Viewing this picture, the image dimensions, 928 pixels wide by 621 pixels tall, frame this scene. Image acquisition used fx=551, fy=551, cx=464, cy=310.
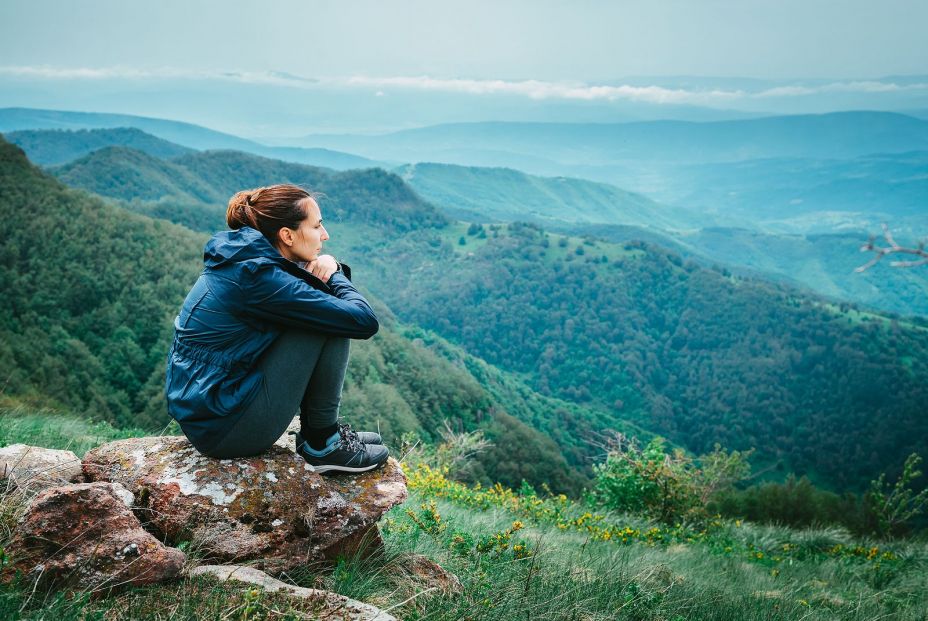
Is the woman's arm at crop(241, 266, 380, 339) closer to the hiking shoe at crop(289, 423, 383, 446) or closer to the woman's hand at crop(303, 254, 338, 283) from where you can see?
the woman's hand at crop(303, 254, 338, 283)

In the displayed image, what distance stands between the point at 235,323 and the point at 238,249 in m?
0.39

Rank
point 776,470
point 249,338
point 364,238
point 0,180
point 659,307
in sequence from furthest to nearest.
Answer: point 364,238 → point 659,307 → point 776,470 → point 0,180 → point 249,338

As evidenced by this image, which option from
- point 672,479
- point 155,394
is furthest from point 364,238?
point 672,479

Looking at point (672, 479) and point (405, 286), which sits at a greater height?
point (672, 479)

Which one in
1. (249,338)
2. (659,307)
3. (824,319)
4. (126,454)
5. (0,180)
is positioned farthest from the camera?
(659,307)

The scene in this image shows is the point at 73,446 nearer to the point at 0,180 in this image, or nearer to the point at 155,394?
the point at 155,394

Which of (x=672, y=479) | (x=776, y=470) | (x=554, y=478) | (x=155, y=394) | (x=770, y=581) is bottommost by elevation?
(x=776, y=470)

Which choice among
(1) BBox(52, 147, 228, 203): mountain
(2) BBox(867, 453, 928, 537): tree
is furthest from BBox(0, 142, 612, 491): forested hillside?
(1) BBox(52, 147, 228, 203): mountain

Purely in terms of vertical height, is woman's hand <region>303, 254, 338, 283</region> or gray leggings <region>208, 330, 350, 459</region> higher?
woman's hand <region>303, 254, 338, 283</region>

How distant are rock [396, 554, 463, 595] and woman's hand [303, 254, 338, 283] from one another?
1.77 meters

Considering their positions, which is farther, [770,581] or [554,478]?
[554,478]

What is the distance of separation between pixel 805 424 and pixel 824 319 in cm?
3325

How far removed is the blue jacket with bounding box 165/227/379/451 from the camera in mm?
2861

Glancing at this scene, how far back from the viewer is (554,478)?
5059 cm
